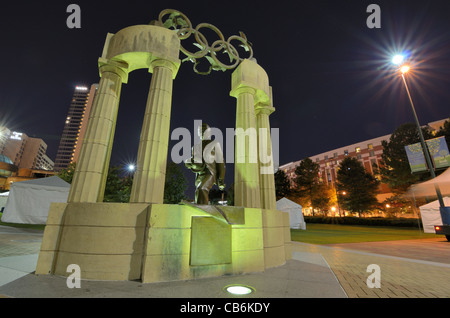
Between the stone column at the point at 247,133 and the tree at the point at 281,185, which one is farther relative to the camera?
the tree at the point at 281,185

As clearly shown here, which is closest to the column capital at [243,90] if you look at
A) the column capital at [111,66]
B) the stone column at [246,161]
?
the stone column at [246,161]

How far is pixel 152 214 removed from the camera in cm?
489

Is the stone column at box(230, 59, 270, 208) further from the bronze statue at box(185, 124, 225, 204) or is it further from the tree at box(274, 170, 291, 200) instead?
the tree at box(274, 170, 291, 200)

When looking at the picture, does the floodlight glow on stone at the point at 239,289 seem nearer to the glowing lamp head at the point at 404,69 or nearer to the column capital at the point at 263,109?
the column capital at the point at 263,109

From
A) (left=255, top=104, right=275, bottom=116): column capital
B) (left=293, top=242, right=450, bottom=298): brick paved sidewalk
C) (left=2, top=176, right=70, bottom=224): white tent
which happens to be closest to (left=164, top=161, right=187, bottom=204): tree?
(left=2, top=176, right=70, bottom=224): white tent

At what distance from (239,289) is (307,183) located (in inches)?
1965

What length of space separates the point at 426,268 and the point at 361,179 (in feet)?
150

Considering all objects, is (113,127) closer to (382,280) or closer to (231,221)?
(231,221)

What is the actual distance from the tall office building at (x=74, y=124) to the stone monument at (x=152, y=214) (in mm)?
155871

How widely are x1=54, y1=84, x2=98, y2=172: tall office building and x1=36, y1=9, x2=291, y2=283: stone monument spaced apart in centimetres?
15587

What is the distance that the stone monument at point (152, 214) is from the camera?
191 inches

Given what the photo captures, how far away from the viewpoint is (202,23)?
27.3 feet

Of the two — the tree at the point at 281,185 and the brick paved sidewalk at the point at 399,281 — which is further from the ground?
the tree at the point at 281,185
